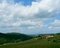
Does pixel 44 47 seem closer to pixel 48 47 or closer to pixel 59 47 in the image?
pixel 48 47

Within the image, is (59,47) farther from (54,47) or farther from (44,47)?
(44,47)

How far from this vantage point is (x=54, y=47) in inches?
4072

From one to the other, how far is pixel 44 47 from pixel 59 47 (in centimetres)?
1089

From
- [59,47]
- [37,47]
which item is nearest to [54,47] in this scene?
[59,47]

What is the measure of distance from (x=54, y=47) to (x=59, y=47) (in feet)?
11.7

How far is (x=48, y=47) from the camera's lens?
101 metres

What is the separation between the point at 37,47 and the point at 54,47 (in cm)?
1166

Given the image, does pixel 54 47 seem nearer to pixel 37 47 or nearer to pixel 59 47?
pixel 59 47

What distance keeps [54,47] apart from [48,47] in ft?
17.0

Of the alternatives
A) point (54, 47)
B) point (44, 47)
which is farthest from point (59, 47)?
point (44, 47)

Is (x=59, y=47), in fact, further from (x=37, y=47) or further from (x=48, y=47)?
(x=37, y=47)

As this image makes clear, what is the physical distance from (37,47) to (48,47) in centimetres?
739

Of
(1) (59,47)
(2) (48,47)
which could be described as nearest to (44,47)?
(2) (48,47)
